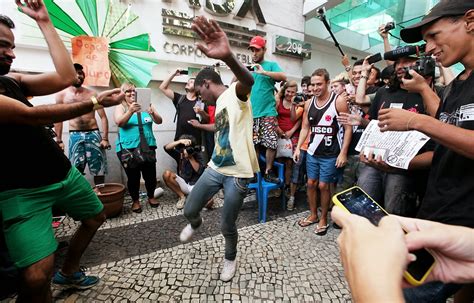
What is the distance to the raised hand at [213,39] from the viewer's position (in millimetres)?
1570

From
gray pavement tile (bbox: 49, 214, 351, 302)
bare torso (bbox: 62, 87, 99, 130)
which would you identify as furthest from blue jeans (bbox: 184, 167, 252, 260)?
bare torso (bbox: 62, 87, 99, 130)

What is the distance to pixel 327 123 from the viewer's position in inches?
123

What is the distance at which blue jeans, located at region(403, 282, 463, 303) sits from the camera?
3.92 ft

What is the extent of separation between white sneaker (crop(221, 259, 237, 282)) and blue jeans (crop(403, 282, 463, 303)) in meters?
1.44

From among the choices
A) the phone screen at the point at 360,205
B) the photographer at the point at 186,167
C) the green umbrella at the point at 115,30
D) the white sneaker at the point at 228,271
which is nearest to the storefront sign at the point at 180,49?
the green umbrella at the point at 115,30

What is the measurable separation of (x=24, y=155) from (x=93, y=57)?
3.32 m

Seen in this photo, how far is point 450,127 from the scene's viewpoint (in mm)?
1098

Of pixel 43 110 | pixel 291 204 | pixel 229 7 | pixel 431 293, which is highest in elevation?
pixel 229 7

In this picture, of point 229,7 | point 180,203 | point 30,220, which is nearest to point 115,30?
point 229,7

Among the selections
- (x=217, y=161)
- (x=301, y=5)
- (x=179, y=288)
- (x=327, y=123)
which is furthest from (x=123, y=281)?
(x=301, y=5)

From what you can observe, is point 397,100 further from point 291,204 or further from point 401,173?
point 291,204

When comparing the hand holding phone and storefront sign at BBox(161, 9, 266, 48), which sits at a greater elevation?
storefront sign at BBox(161, 9, 266, 48)

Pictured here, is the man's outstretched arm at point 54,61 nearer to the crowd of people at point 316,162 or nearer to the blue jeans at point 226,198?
the crowd of people at point 316,162

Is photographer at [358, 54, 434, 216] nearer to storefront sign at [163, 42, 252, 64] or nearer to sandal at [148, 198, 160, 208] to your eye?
sandal at [148, 198, 160, 208]
